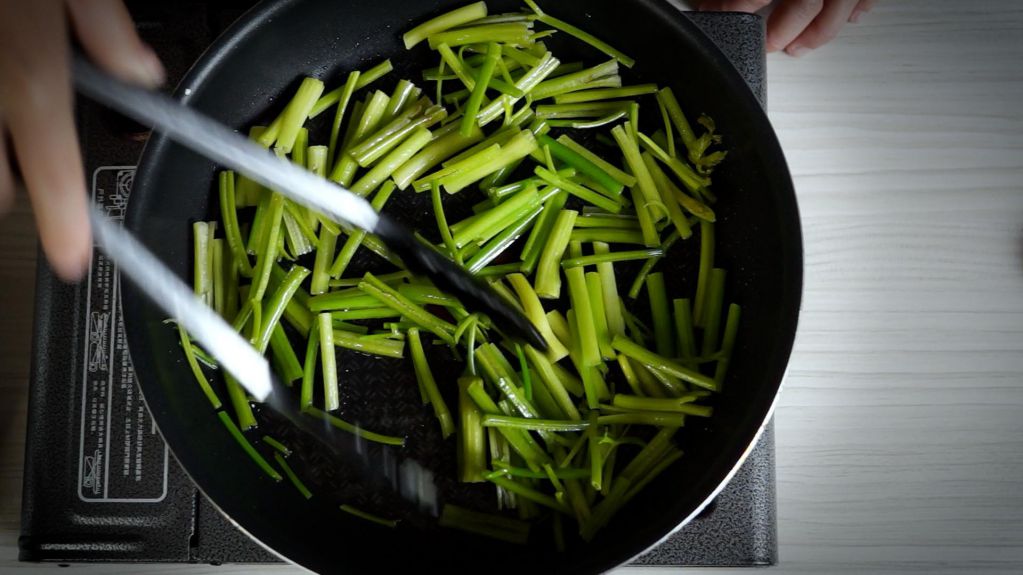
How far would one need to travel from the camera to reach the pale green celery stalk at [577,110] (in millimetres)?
1338

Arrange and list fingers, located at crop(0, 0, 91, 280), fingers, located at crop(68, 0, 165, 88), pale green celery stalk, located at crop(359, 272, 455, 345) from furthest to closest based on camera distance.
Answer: pale green celery stalk, located at crop(359, 272, 455, 345) < fingers, located at crop(68, 0, 165, 88) < fingers, located at crop(0, 0, 91, 280)

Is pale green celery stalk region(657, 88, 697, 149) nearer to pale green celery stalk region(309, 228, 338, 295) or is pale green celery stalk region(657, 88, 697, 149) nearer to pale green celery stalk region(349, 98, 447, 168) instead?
pale green celery stalk region(349, 98, 447, 168)

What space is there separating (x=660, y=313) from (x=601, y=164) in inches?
10.2

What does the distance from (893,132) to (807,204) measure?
0.70 feet

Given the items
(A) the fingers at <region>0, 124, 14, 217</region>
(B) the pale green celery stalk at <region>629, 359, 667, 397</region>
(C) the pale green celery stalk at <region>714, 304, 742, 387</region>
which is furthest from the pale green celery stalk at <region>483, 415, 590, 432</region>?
(A) the fingers at <region>0, 124, 14, 217</region>

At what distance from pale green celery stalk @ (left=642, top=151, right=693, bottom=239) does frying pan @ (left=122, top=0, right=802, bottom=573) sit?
5 centimetres

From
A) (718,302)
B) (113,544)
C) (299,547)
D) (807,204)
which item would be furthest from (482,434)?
(807,204)

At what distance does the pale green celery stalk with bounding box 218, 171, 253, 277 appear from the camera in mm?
1282

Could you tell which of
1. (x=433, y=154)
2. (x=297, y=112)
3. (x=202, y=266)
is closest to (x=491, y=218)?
(x=433, y=154)

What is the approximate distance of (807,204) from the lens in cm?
145

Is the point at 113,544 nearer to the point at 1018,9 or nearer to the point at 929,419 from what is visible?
the point at 929,419

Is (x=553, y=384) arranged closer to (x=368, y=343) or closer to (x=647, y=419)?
(x=647, y=419)

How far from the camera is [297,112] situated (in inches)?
51.2

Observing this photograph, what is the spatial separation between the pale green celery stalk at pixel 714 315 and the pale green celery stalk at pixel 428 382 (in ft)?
1.38
